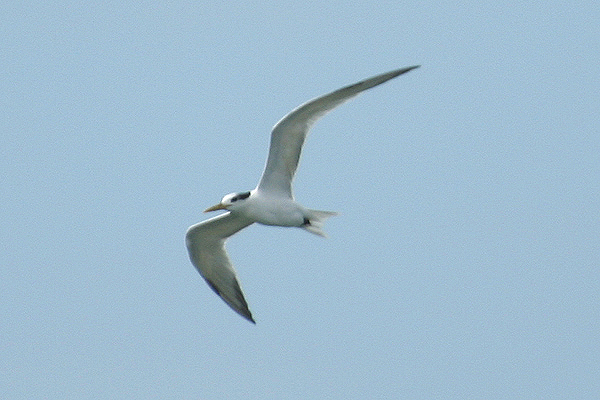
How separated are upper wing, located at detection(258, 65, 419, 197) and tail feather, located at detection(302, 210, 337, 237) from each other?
454 millimetres

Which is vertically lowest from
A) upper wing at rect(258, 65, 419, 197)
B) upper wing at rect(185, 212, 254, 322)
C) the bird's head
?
upper wing at rect(185, 212, 254, 322)

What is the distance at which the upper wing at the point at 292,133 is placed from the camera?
14750 mm

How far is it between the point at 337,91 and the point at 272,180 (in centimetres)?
184

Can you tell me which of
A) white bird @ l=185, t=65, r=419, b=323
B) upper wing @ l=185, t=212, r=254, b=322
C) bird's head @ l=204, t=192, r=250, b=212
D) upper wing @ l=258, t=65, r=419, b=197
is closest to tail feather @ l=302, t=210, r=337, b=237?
white bird @ l=185, t=65, r=419, b=323

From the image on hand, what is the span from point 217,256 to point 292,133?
3.45 m

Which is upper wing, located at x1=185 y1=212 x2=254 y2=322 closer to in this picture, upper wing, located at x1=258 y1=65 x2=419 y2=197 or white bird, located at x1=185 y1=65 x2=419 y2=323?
white bird, located at x1=185 y1=65 x2=419 y2=323

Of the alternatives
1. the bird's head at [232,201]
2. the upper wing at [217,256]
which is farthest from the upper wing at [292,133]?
the upper wing at [217,256]

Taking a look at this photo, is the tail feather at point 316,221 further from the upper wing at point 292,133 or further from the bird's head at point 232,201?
the bird's head at point 232,201

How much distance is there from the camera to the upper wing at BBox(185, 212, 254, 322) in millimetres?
17391

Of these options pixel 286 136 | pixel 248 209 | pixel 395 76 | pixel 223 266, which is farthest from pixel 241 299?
pixel 395 76

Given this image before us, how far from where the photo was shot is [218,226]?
17.4m

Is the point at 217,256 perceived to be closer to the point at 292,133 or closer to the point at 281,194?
the point at 281,194

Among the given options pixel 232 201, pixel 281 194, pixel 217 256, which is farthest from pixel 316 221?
pixel 217 256

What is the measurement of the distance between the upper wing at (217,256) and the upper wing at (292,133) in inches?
67.9
